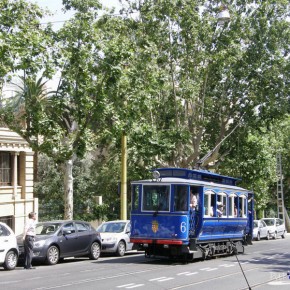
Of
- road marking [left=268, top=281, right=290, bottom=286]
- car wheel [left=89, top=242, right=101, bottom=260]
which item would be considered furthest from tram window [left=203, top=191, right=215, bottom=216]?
road marking [left=268, top=281, right=290, bottom=286]

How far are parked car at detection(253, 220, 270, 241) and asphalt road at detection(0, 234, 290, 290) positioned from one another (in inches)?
690

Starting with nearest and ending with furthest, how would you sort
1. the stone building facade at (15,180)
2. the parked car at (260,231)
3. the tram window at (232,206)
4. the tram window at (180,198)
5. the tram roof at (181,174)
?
the tram window at (180,198) → the tram roof at (181,174) → the tram window at (232,206) → the stone building facade at (15,180) → the parked car at (260,231)

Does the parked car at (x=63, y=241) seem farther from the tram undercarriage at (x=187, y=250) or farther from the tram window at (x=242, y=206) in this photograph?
the tram window at (x=242, y=206)

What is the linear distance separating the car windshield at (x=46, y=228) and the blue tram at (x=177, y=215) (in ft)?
8.86

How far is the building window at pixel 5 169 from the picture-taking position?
31.6m

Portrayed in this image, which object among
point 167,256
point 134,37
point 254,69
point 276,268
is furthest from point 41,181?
point 276,268

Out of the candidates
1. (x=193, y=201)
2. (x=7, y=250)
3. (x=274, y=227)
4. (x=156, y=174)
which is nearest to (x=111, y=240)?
(x=156, y=174)

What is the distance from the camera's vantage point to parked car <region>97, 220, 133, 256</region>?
24.8 m

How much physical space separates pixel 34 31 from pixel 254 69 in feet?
54.3

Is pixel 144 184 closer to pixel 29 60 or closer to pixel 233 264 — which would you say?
pixel 233 264

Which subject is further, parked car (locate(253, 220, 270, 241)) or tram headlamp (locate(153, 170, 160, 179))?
parked car (locate(253, 220, 270, 241))

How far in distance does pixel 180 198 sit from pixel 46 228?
485cm

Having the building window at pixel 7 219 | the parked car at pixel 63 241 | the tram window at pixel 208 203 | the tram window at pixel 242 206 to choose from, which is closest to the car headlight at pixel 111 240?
the parked car at pixel 63 241

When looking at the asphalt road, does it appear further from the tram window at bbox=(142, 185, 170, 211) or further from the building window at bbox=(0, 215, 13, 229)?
the building window at bbox=(0, 215, 13, 229)
